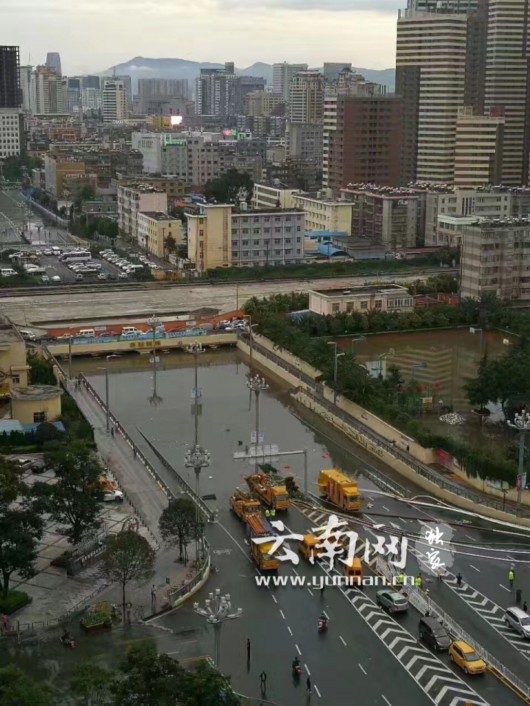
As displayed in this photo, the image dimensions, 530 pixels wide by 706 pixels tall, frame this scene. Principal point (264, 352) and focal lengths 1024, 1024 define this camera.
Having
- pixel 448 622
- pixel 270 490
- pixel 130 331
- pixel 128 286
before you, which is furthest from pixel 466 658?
pixel 128 286

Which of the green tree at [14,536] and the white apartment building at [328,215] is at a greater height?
the white apartment building at [328,215]

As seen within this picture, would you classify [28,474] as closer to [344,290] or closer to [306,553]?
[306,553]

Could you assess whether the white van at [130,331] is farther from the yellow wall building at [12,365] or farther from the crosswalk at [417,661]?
the crosswalk at [417,661]

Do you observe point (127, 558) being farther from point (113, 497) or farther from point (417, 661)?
point (113, 497)

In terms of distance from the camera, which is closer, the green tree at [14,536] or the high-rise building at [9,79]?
the green tree at [14,536]

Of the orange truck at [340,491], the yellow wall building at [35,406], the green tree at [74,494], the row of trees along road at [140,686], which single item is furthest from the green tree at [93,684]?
the yellow wall building at [35,406]

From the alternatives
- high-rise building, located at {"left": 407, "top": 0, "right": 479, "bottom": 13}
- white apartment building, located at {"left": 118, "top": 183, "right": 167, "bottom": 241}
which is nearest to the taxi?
white apartment building, located at {"left": 118, "top": 183, "right": 167, "bottom": 241}

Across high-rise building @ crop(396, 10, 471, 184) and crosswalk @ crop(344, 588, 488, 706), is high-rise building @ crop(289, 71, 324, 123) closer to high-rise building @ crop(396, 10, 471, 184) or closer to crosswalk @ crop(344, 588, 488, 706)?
high-rise building @ crop(396, 10, 471, 184)
